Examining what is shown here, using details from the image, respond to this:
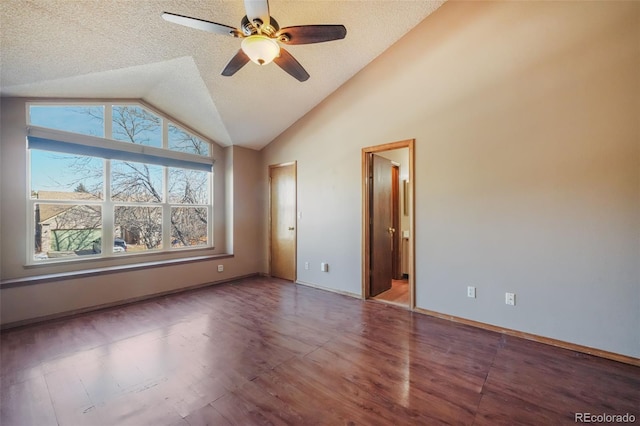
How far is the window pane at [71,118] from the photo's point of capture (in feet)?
10.8

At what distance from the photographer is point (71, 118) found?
3494 millimetres

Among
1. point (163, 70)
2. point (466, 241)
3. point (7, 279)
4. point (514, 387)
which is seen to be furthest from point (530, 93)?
point (7, 279)

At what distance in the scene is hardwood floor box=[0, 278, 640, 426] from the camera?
1629 millimetres

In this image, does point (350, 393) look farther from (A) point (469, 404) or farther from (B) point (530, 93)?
(B) point (530, 93)

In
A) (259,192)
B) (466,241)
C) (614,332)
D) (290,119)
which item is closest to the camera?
Result: (614,332)

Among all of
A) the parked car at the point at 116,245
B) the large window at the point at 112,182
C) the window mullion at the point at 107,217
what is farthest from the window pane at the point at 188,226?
the window mullion at the point at 107,217

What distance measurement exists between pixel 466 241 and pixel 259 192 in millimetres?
3840

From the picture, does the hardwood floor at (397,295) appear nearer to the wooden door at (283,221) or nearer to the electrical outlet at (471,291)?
the electrical outlet at (471,291)

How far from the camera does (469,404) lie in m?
1.70

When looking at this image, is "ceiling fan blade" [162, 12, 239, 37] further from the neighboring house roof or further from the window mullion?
the neighboring house roof

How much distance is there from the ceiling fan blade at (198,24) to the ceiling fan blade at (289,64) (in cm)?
41

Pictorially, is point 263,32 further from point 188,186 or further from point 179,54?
point 188,186

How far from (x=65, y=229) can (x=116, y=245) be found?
60 cm

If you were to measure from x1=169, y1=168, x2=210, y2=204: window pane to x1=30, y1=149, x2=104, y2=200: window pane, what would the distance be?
0.97 meters
